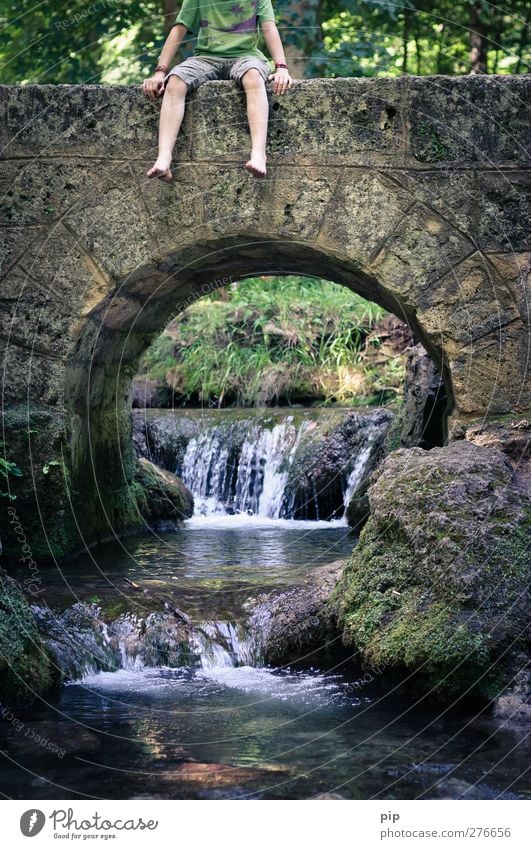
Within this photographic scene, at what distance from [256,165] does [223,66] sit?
2.56 feet

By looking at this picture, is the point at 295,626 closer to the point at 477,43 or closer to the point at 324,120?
the point at 324,120

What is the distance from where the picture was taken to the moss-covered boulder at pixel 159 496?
8.35 m

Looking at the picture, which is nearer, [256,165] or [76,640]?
[76,640]

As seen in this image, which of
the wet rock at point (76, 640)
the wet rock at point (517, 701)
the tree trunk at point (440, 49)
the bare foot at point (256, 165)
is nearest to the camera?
the wet rock at point (517, 701)

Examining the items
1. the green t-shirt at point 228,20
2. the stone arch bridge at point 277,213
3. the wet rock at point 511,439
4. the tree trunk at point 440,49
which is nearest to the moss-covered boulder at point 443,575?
the wet rock at point 511,439

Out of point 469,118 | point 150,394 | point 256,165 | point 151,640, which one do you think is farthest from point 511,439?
point 150,394

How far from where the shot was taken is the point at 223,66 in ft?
19.9

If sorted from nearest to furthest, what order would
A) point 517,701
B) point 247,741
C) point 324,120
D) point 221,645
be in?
point 247,741
point 517,701
point 221,645
point 324,120

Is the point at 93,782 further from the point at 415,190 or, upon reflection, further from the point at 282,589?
the point at 415,190

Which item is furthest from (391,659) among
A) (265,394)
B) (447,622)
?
(265,394)

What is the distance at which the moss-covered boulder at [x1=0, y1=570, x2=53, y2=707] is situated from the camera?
4391 millimetres

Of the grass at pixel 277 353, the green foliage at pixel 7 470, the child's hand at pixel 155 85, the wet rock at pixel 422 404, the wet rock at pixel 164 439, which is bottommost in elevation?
the green foliage at pixel 7 470

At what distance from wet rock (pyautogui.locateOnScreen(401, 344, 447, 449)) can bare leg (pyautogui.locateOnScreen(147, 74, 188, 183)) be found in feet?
8.72

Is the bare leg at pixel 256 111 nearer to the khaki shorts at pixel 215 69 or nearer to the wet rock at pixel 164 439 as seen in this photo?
the khaki shorts at pixel 215 69
